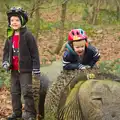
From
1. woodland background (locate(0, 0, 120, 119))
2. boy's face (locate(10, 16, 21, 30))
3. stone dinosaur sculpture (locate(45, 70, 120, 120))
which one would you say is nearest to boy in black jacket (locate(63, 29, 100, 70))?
woodland background (locate(0, 0, 120, 119))

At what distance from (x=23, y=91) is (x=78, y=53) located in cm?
144

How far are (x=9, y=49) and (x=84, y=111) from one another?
2.81 m

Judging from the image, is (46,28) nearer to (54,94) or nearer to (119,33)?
(119,33)

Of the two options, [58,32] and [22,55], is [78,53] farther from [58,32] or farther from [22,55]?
[58,32]

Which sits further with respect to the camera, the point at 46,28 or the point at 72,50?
the point at 46,28

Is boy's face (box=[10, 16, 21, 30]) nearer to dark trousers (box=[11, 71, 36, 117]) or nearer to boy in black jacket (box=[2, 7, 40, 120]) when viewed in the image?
boy in black jacket (box=[2, 7, 40, 120])

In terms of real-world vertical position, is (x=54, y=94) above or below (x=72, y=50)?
below

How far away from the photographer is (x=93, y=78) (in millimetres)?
3232

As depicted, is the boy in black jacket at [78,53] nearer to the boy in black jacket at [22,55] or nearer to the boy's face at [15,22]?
the boy in black jacket at [22,55]

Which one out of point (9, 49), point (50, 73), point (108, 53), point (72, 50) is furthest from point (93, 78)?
point (108, 53)

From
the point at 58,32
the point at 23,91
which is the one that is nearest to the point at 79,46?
the point at 23,91

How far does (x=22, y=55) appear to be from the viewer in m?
5.27

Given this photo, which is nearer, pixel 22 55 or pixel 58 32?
pixel 22 55

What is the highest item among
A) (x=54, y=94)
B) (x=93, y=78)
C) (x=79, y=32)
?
(x=79, y=32)
